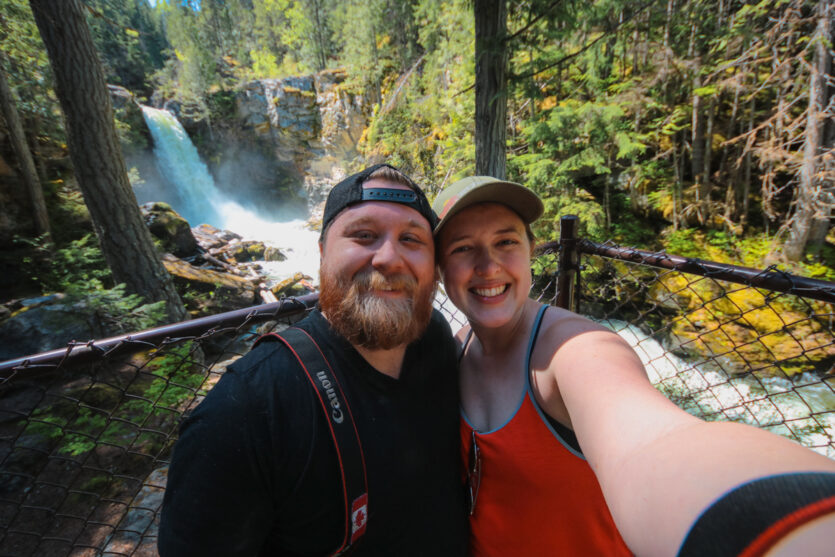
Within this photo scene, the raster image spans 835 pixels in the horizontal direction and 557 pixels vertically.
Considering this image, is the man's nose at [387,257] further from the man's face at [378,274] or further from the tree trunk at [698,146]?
the tree trunk at [698,146]

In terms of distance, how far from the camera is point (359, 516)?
0.91 m

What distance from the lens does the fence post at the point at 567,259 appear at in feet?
7.09

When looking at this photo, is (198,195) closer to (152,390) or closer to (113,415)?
(152,390)

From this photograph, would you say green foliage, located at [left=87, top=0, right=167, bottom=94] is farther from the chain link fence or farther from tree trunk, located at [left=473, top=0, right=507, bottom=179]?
tree trunk, located at [left=473, top=0, right=507, bottom=179]

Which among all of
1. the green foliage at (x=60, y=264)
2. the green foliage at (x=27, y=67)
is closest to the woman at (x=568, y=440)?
the green foliage at (x=60, y=264)

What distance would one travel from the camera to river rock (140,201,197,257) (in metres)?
10.2

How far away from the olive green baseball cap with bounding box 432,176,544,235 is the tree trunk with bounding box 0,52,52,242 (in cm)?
960

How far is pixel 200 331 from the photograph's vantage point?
125 cm

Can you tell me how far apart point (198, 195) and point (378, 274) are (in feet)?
87.6

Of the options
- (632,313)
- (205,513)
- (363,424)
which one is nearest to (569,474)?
(363,424)

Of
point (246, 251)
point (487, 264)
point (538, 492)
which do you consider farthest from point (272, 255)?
point (538, 492)

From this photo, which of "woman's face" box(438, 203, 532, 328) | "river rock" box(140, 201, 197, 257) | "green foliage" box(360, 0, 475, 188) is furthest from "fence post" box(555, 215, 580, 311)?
"river rock" box(140, 201, 197, 257)

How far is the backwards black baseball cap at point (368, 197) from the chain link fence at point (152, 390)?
50 cm

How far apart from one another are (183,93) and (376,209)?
3259cm
